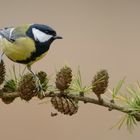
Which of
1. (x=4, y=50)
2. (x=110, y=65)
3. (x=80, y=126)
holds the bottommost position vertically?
(x=80, y=126)

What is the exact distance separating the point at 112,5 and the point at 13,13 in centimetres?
32

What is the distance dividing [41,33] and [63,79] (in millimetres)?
113

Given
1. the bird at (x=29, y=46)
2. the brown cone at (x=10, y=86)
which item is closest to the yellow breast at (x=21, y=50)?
the bird at (x=29, y=46)

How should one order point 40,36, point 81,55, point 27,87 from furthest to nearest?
point 81,55, point 40,36, point 27,87

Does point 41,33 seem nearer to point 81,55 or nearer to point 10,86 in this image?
point 10,86

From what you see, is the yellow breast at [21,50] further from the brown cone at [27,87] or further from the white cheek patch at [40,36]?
the brown cone at [27,87]

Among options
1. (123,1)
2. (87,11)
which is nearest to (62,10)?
(87,11)

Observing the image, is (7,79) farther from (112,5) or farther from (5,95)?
(112,5)

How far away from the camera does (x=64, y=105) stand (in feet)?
1.93

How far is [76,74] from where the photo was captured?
24.8 inches

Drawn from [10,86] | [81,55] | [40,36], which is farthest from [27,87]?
[81,55]

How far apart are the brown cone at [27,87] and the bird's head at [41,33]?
103mm

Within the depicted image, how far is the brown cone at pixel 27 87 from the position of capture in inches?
22.8

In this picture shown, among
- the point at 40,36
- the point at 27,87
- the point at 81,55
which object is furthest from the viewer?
the point at 81,55
